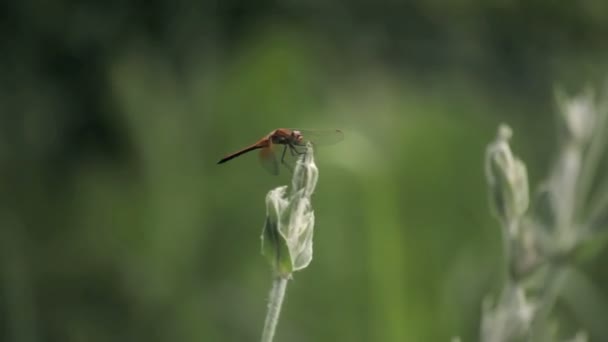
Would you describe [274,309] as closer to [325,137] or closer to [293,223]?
[293,223]

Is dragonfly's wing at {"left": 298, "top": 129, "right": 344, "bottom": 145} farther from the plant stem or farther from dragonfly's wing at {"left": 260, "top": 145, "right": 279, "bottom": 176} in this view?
the plant stem

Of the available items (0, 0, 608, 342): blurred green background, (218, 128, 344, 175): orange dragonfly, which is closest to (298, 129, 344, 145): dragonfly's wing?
(218, 128, 344, 175): orange dragonfly

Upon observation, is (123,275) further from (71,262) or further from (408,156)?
(408,156)

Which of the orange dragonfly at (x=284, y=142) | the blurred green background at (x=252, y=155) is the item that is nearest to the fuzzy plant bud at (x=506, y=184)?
the orange dragonfly at (x=284, y=142)

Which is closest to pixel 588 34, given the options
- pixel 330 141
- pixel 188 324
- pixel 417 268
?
pixel 417 268

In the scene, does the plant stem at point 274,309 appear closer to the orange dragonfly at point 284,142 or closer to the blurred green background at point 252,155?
the orange dragonfly at point 284,142

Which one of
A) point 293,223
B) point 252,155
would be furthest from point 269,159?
point 252,155
